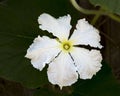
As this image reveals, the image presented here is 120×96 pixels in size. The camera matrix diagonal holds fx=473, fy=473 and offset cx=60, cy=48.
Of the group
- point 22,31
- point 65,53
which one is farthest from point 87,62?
point 22,31

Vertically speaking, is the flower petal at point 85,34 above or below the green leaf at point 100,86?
above

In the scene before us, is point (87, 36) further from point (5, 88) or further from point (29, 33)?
point (5, 88)

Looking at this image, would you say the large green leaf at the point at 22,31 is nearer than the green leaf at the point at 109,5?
No

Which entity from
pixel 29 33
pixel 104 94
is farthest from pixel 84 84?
pixel 29 33

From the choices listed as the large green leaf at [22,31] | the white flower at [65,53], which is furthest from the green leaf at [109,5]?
the large green leaf at [22,31]

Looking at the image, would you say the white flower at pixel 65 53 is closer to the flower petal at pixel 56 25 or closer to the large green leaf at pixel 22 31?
the flower petal at pixel 56 25

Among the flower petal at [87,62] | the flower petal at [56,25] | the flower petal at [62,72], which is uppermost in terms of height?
the flower petal at [56,25]
